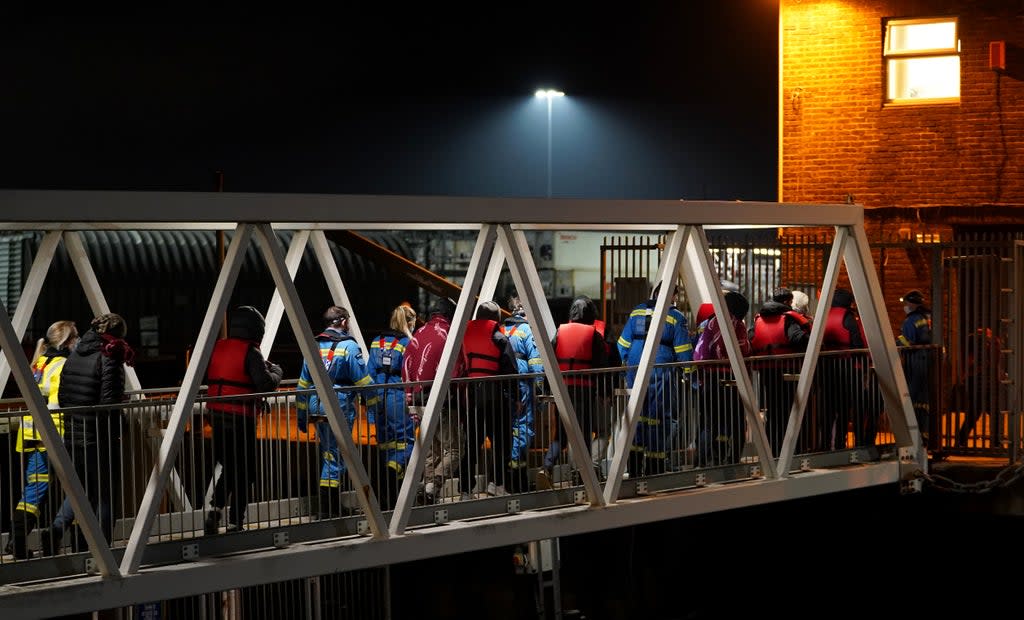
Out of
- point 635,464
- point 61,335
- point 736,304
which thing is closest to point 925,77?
point 736,304

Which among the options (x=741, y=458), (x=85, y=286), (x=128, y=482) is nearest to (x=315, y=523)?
(x=128, y=482)

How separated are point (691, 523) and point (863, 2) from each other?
7.89 metres

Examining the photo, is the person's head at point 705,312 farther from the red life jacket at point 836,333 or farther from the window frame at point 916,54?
the window frame at point 916,54

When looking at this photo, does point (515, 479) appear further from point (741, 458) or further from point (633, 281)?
point (633, 281)

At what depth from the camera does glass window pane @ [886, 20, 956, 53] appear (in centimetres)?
1823

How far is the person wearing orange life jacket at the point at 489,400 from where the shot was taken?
34.1 ft

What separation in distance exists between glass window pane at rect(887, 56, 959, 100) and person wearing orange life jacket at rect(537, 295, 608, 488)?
8366 millimetres

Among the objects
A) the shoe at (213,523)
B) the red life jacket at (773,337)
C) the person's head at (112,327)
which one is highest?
the person's head at (112,327)

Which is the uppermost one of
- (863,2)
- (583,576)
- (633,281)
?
(863,2)

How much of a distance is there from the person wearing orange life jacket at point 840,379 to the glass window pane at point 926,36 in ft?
21.2

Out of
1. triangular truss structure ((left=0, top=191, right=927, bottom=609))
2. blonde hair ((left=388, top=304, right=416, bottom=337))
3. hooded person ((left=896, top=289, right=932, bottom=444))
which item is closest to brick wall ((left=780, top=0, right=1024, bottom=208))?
hooded person ((left=896, top=289, right=932, bottom=444))

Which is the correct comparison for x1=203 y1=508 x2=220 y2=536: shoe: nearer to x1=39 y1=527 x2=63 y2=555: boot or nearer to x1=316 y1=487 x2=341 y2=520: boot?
x1=316 y1=487 x2=341 y2=520: boot

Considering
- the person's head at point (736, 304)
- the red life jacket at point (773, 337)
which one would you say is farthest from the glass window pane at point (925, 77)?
the person's head at point (736, 304)

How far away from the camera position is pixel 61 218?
814cm
